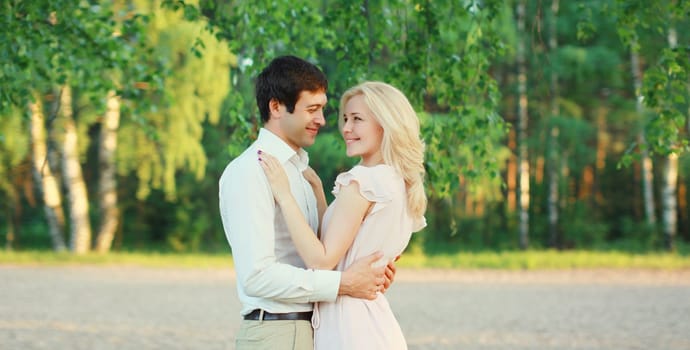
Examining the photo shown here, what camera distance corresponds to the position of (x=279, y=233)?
317cm

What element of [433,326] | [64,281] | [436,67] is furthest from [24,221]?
[436,67]

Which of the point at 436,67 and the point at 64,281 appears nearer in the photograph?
the point at 436,67

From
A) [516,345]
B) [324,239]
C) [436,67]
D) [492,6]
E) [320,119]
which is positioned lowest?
[516,345]

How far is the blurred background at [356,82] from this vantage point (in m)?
5.83

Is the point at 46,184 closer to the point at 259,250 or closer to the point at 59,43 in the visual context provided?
the point at 59,43

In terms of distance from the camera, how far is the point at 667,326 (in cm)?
1070

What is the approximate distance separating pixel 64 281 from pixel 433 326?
788 cm

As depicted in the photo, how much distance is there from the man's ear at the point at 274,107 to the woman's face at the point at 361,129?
24 centimetres

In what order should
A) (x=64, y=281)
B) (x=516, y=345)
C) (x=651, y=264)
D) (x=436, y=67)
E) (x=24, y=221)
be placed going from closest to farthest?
(x=436, y=67) → (x=516, y=345) → (x=64, y=281) → (x=651, y=264) → (x=24, y=221)

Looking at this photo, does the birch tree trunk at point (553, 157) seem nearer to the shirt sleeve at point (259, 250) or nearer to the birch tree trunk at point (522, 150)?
the birch tree trunk at point (522, 150)

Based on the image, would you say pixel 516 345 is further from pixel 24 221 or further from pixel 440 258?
pixel 24 221

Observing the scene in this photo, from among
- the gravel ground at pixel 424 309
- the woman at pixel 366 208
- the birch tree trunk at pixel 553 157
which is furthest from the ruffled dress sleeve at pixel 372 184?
the birch tree trunk at pixel 553 157

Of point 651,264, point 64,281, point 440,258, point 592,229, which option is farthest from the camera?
point 592,229

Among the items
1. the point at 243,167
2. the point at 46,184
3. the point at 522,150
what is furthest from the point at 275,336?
the point at 522,150
